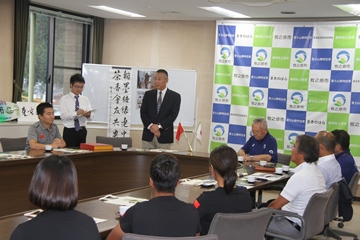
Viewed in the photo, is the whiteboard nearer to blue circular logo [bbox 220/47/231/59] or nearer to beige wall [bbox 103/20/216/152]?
beige wall [bbox 103/20/216/152]

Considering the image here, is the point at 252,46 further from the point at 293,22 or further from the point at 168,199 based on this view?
Answer: the point at 168,199

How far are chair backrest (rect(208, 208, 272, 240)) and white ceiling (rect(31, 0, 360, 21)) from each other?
4.17 m

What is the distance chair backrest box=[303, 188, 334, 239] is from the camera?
397cm

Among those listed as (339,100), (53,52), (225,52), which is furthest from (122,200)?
(53,52)

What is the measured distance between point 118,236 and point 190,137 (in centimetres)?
667

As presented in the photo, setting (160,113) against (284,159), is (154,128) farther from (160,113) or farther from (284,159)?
(284,159)

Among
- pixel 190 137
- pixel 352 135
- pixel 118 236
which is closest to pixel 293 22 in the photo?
pixel 352 135

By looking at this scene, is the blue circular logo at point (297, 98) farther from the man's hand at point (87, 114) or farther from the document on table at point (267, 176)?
the document on table at point (267, 176)

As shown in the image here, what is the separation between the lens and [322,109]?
326 inches

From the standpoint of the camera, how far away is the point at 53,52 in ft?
29.8

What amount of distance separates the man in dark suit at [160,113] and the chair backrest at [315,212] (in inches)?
120

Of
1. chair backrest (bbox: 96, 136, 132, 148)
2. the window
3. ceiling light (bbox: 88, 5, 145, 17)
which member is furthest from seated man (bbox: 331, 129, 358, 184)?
the window

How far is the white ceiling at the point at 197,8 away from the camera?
716cm

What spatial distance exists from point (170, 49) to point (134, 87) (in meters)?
0.95
